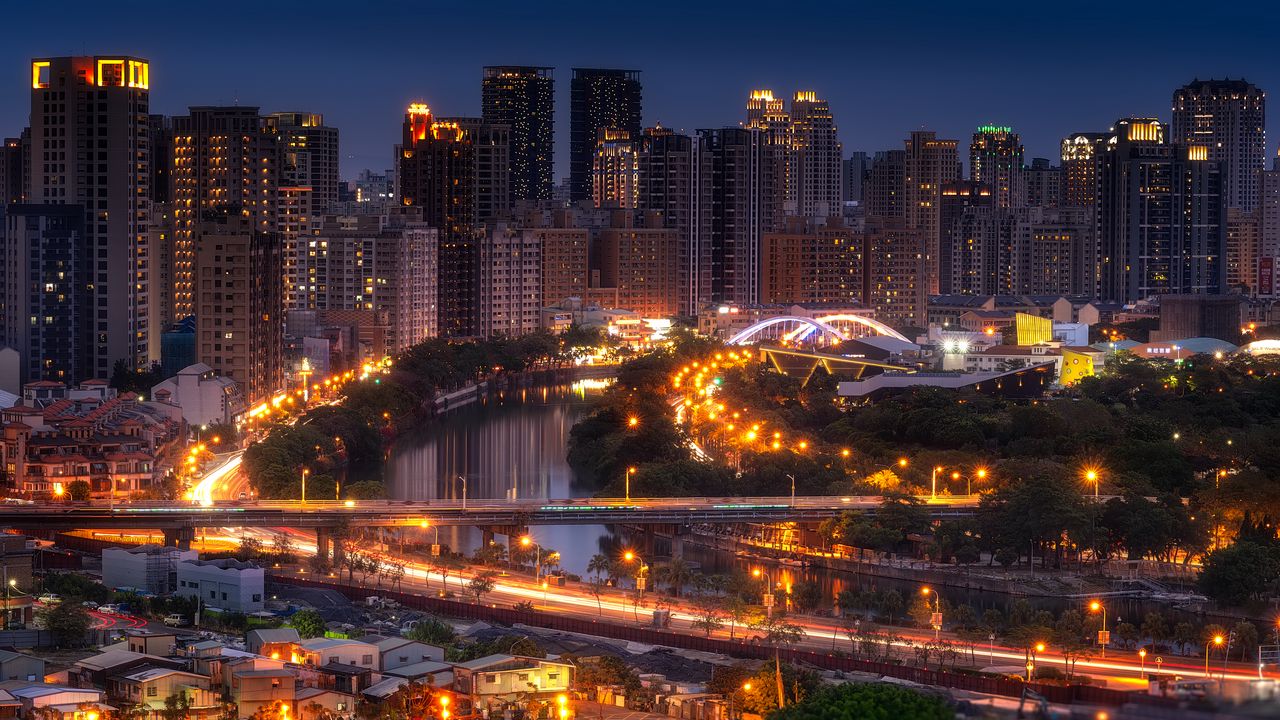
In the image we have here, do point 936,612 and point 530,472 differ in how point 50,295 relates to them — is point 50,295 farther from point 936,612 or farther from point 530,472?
point 936,612

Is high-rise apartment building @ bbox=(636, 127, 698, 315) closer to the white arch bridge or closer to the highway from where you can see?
the white arch bridge

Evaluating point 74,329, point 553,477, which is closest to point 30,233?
point 74,329

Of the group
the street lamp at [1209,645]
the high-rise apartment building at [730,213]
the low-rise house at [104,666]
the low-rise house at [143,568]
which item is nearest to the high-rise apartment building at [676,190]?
the high-rise apartment building at [730,213]

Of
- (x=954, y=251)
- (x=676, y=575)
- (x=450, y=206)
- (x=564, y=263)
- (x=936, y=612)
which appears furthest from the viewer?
(x=954, y=251)

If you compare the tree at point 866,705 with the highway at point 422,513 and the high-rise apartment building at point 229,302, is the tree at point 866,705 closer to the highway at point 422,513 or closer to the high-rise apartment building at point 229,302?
the highway at point 422,513

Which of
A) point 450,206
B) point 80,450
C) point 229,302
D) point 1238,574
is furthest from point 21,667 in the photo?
point 450,206

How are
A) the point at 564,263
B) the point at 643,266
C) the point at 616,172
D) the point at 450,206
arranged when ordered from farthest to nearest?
the point at 616,172, the point at 643,266, the point at 564,263, the point at 450,206

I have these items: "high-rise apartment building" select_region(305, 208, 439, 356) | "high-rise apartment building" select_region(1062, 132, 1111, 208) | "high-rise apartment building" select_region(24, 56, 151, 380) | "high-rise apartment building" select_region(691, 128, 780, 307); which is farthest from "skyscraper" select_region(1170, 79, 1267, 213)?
"high-rise apartment building" select_region(24, 56, 151, 380)

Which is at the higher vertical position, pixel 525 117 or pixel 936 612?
pixel 525 117
